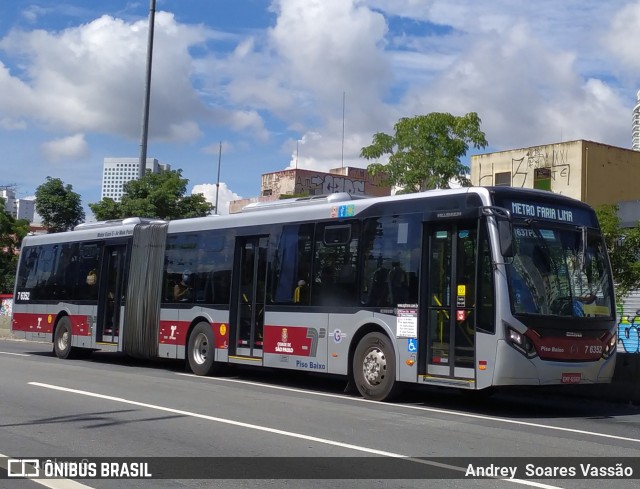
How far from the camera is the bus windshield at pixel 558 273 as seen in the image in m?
12.1

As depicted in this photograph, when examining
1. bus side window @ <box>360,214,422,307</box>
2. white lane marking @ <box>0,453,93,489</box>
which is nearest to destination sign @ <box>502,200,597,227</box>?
bus side window @ <box>360,214,422,307</box>

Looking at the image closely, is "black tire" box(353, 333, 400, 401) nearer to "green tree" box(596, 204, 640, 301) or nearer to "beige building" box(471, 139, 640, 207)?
"green tree" box(596, 204, 640, 301)

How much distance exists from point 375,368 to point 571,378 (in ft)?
10.2

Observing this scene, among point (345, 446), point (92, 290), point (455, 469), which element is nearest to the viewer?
point (455, 469)

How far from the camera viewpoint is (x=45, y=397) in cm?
1317

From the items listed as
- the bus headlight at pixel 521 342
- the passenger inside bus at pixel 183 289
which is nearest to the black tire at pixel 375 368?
the bus headlight at pixel 521 342

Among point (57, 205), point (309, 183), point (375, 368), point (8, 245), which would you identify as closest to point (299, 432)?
point (375, 368)

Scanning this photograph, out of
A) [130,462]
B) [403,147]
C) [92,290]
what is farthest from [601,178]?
[130,462]

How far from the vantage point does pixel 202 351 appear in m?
17.8

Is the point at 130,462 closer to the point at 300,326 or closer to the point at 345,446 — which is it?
the point at 345,446

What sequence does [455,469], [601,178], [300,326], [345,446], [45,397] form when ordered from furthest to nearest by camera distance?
[601,178] → [300,326] → [45,397] → [345,446] → [455,469]

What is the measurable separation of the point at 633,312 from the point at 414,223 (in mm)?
10528

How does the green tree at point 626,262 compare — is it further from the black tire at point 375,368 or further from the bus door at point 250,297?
the bus door at point 250,297

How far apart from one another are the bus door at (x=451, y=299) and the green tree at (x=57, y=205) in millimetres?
→ 30466
